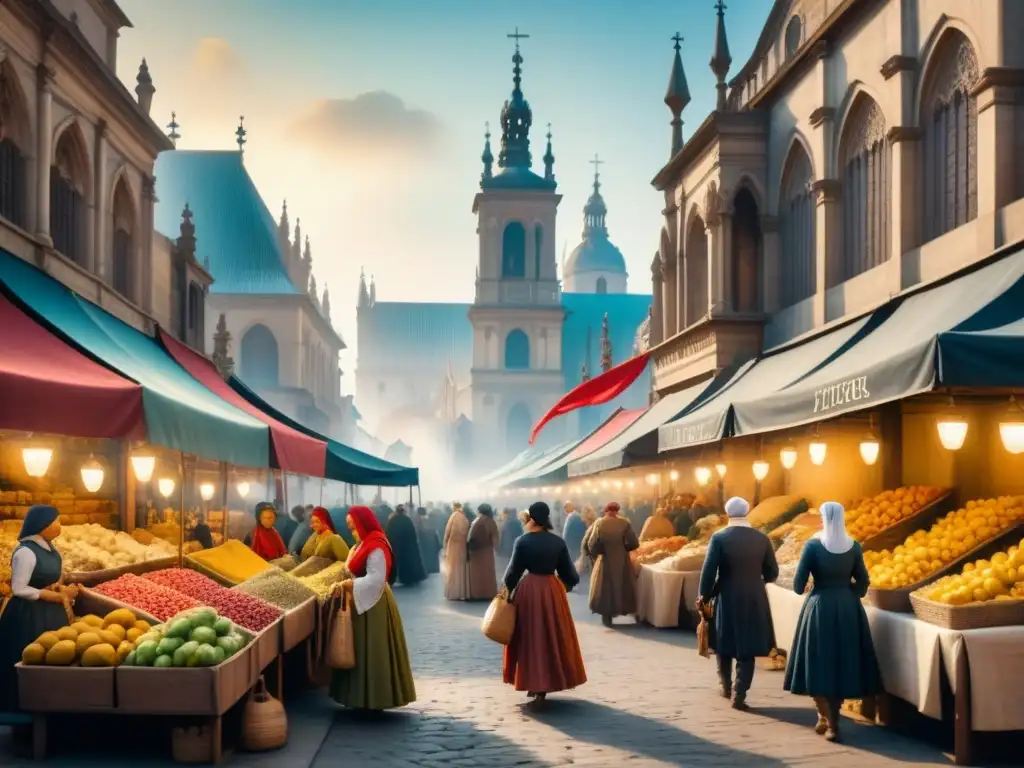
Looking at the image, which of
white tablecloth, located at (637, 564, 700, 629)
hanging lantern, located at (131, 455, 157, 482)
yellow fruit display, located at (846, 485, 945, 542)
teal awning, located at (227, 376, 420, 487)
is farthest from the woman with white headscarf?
teal awning, located at (227, 376, 420, 487)

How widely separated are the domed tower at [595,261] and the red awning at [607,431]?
10646 cm

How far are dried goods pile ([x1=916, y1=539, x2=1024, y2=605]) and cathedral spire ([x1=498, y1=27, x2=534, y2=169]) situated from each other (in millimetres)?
77491

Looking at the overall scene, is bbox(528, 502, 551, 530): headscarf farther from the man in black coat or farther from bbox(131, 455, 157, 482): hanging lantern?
bbox(131, 455, 157, 482): hanging lantern

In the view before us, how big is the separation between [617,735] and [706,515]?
12027 millimetres

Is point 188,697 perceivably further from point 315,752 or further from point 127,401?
point 127,401

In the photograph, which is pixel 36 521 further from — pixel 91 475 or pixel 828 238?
pixel 828 238

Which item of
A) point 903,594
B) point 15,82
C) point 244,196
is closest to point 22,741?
point 903,594

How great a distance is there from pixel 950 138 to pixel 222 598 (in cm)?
942

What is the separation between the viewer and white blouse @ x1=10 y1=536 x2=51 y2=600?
949 centimetres

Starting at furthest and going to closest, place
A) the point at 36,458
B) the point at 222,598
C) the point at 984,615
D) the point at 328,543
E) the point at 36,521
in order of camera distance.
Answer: the point at 328,543 < the point at 36,458 < the point at 222,598 < the point at 36,521 < the point at 984,615

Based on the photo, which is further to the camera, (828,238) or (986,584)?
(828,238)

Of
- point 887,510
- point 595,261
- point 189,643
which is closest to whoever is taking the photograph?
point 189,643

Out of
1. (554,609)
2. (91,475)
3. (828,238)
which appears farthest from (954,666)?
(828,238)

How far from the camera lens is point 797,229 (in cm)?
2112
